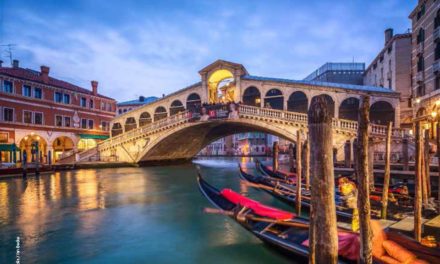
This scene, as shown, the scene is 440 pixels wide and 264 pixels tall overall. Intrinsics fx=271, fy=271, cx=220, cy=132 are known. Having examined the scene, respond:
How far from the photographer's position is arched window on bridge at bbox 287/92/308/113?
687 inches

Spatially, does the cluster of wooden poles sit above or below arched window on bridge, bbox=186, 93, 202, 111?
below

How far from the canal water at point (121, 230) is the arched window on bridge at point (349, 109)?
9.68 meters

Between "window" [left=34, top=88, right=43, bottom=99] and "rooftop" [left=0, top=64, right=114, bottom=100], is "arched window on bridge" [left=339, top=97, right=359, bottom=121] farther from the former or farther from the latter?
"window" [left=34, top=88, right=43, bottom=99]

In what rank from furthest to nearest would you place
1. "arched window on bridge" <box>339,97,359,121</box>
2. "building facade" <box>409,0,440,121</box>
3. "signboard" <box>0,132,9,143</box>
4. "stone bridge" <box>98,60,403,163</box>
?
"signboard" <box>0,132,9,143</box>
"arched window on bridge" <box>339,97,359,121</box>
"stone bridge" <box>98,60,403,163</box>
"building facade" <box>409,0,440,121</box>

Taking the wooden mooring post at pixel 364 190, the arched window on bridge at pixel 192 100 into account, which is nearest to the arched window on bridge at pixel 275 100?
the arched window on bridge at pixel 192 100

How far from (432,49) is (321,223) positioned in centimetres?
1523

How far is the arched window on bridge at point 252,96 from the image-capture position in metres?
18.4

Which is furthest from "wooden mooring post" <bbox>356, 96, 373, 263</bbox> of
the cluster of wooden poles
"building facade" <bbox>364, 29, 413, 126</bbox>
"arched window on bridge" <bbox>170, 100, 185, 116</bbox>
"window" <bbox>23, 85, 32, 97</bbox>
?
"window" <bbox>23, 85, 32, 97</bbox>

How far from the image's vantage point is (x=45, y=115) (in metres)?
19.7

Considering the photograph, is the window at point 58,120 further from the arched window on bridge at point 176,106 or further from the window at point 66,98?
the arched window on bridge at point 176,106

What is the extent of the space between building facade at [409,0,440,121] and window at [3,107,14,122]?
23.5m

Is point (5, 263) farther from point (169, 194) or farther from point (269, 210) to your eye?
point (169, 194)

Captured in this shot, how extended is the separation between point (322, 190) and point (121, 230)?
15.1 feet

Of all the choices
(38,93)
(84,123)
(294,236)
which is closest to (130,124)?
(84,123)
